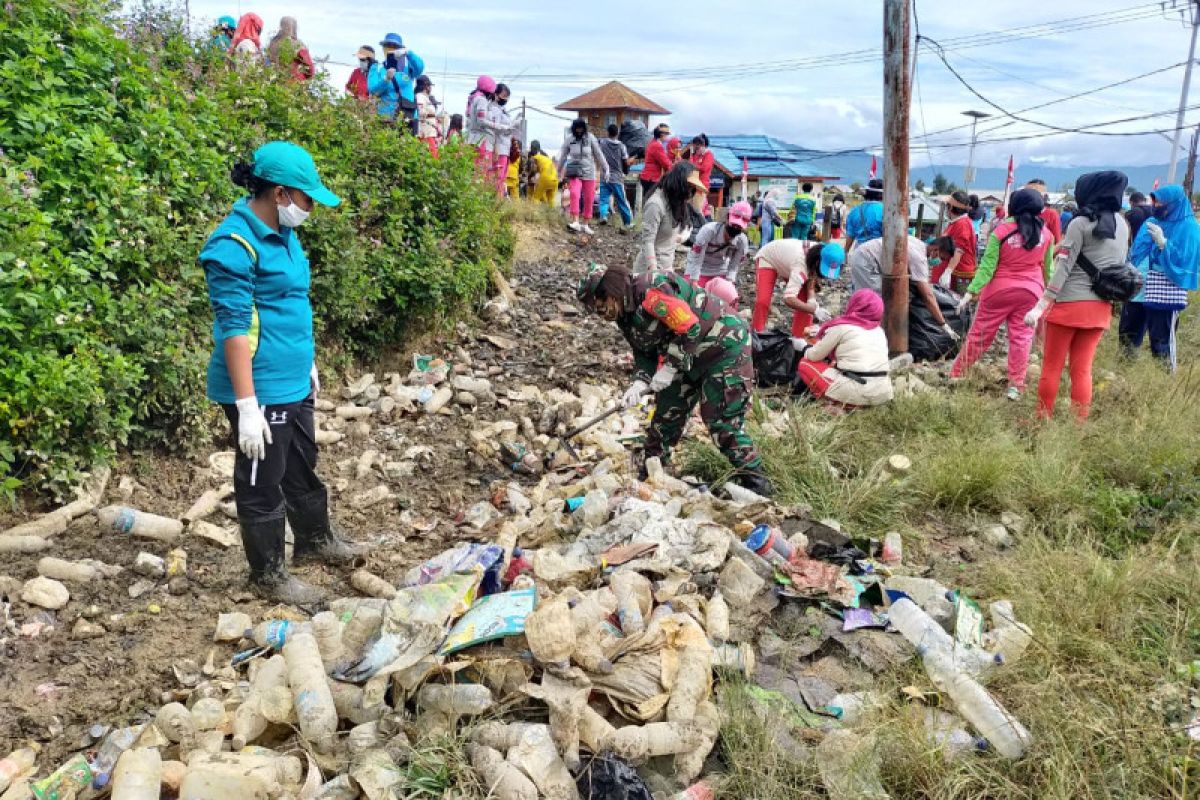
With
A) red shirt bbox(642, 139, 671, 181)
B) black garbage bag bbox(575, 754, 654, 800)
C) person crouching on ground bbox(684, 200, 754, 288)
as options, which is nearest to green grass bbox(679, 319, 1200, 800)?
black garbage bag bbox(575, 754, 654, 800)

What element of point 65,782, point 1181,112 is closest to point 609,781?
point 65,782

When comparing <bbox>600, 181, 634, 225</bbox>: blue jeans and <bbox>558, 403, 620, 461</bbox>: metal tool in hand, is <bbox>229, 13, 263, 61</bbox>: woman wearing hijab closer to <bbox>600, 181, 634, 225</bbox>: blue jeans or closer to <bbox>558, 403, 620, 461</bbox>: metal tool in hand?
<bbox>558, 403, 620, 461</bbox>: metal tool in hand

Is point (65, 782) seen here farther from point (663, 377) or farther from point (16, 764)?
point (663, 377)

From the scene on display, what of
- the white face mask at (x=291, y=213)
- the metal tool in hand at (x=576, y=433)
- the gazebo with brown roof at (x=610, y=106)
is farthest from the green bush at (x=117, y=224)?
the gazebo with brown roof at (x=610, y=106)

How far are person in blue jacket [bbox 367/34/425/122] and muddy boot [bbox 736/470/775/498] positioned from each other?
6.24 metres

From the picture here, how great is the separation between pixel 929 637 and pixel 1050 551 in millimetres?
1131

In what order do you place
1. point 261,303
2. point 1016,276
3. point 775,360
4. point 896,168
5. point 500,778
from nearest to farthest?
point 500,778
point 261,303
point 1016,276
point 775,360
point 896,168

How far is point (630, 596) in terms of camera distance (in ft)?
10.3

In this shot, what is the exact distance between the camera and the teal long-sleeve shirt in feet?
9.92

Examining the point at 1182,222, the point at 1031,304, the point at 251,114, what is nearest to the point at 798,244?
the point at 1031,304

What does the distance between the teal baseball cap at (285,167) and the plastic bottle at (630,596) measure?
1816mm

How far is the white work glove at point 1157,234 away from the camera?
22.4ft

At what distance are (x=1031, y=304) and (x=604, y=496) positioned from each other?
4.06 metres

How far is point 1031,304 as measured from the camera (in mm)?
6297
